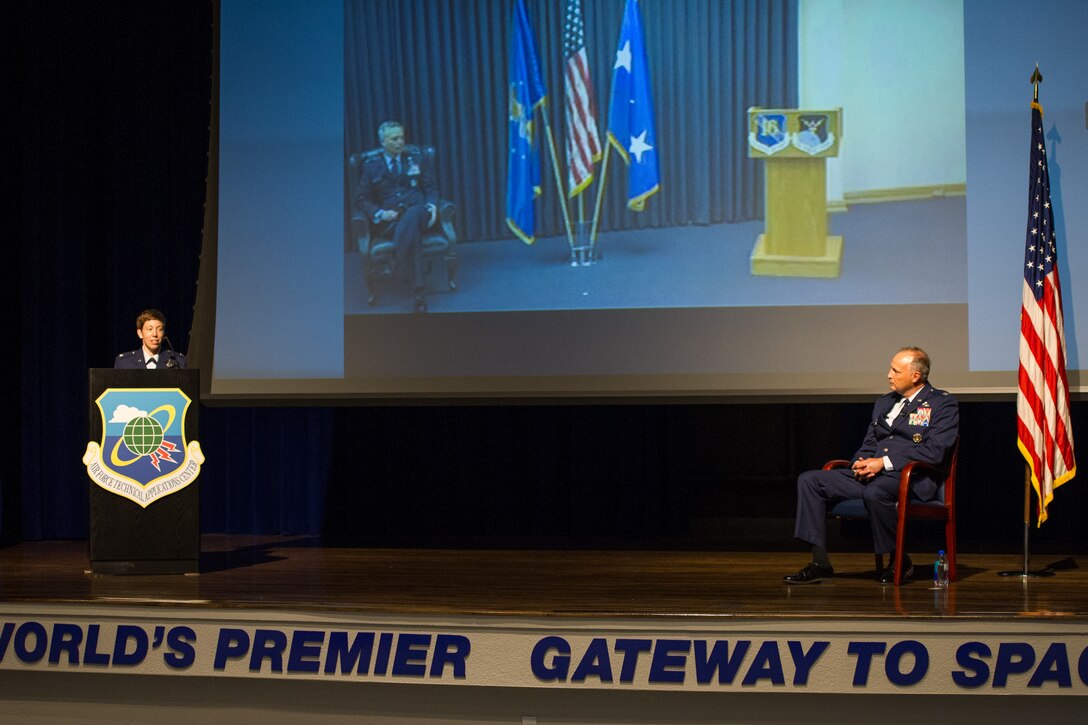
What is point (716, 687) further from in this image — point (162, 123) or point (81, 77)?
point (81, 77)

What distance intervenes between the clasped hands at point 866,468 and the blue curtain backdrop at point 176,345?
2.09 m

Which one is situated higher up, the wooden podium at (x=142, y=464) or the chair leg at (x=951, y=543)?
the wooden podium at (x=142, y=464)

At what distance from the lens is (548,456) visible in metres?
6.89

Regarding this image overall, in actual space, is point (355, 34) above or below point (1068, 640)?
above

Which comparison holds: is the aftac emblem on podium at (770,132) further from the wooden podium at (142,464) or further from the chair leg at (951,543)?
the wooden podium at (142,464)

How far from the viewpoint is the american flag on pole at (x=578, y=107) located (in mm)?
5793

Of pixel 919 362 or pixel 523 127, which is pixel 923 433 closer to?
pixel 919 362

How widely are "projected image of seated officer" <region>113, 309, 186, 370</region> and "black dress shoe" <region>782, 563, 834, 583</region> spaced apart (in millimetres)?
2648

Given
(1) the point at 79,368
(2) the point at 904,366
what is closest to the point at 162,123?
(1) the point at 79,368

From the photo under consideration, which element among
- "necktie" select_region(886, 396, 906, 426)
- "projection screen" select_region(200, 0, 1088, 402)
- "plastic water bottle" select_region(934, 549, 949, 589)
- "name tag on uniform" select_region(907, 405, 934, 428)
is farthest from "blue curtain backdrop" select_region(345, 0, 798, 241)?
"plastic water bottle" select_region(934, 549, 949, 589)

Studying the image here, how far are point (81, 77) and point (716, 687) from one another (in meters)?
5.14

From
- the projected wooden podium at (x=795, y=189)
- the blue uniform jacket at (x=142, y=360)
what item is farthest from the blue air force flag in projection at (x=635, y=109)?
the blue uniform jacket at (x=142, y=360)

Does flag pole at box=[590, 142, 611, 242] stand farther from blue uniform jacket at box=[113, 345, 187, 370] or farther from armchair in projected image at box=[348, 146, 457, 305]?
blue uniform jacket at box=[113, 345, 187, 370]

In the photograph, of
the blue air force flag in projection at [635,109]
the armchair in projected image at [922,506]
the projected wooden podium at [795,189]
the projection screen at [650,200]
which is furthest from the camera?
the blue air force flag in projection at [635,109]
